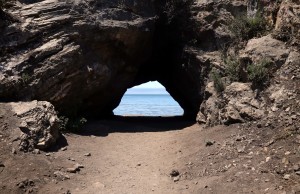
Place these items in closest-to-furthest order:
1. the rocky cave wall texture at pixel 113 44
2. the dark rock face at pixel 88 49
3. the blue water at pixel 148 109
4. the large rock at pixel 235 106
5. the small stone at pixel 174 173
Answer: the small stone at pixel 174 173 < the large rock at pixel 235 106 < the rocky cave wall texture at pixel 113 44 < the dark rock face at pixel 88 49 < the blue water at pixel 148 109

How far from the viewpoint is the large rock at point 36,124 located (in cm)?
818

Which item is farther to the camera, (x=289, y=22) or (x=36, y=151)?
(x=289, y=22)

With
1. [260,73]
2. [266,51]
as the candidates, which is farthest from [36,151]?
[266,51]

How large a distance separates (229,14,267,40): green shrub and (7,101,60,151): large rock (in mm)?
6408

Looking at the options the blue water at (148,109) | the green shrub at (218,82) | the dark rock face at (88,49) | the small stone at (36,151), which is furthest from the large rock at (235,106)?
the blue water at (148,109)

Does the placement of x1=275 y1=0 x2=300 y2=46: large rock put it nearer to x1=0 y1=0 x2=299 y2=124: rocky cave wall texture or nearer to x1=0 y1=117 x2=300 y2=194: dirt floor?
x1=0 y1=0 x2=299 y2=124: rocky cave wall texture

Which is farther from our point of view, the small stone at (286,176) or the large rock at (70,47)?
the large rock at (70,47)

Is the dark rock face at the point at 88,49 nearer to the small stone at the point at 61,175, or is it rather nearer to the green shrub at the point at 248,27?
the green shrub at the point at 248,27

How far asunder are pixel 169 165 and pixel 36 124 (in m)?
3.59

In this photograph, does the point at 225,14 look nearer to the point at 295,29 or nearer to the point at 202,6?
the point at 202,6

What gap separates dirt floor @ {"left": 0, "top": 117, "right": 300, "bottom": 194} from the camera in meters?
6.48

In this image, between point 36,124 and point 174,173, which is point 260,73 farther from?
point 36,124

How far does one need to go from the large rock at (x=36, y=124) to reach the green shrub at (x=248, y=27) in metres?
6.41

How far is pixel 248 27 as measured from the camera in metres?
10.7
